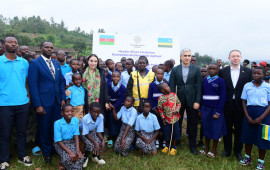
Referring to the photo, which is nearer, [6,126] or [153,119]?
[6,126]

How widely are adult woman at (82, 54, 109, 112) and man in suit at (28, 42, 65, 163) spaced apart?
0.56 metres

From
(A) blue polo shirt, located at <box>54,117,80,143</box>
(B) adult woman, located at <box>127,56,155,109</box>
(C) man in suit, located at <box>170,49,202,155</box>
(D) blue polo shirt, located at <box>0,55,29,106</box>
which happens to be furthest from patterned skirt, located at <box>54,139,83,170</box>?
(C) man in suit, located at <box>170,49,202,155</box>

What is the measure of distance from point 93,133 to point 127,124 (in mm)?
755

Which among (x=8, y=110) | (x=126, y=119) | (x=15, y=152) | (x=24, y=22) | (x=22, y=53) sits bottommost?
(x=15, y=152)

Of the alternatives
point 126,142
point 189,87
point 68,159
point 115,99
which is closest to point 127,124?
point 126,142

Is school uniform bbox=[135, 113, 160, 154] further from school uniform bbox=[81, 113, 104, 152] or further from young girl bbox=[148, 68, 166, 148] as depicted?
school uniform bbox=[81, 113, 104, 152]

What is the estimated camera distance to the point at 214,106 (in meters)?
3.65

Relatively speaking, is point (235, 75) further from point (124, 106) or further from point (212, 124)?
point (124, 106)

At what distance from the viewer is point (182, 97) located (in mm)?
3863

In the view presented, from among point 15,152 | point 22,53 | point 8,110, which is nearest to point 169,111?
point 8,110

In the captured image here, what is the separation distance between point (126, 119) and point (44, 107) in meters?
1.62

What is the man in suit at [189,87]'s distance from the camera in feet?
12.5

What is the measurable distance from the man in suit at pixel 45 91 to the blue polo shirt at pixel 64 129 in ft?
1.23

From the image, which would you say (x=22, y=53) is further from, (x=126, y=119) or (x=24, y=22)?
(x=24, y=22)
